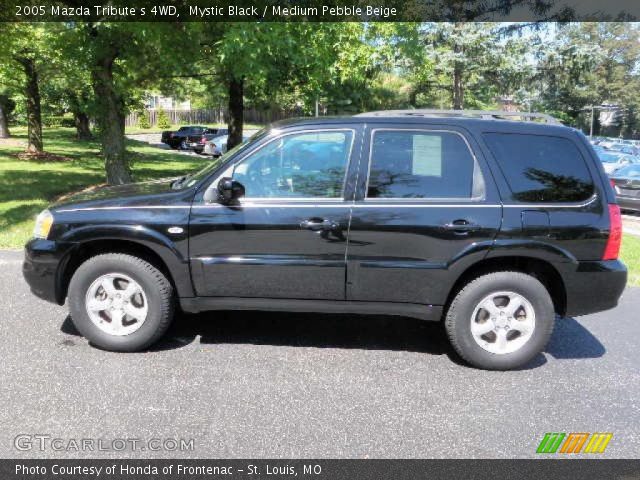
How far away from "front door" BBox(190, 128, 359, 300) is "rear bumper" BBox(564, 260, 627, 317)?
5.50 ft

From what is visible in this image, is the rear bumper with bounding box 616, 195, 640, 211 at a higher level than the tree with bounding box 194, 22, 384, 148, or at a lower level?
lower

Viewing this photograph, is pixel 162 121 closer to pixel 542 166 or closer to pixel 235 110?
pixel 235 110

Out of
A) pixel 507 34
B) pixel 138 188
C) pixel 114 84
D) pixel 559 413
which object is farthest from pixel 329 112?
pixel 559 413

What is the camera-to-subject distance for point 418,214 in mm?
3945

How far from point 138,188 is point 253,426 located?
2257 millimetres

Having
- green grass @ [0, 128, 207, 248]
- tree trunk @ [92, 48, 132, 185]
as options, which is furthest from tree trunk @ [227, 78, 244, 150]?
tree trunk @ [92, 48, 132, 185]

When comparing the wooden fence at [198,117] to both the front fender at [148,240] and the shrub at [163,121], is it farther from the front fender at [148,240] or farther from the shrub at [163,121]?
the front fender at [148,240]

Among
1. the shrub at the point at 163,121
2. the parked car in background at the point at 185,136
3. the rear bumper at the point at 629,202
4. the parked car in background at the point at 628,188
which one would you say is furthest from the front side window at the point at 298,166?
the shrub at the point at 163,121

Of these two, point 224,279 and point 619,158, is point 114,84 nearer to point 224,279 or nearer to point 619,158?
point 224,279

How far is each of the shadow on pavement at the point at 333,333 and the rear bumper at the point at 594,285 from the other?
0.57 m

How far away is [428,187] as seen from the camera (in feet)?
13.2

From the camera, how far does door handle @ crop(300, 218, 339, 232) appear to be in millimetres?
3965

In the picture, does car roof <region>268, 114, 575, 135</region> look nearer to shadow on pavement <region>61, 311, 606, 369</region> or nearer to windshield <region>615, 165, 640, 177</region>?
shadow on pavement <region>61, 311, 606, 369</region>

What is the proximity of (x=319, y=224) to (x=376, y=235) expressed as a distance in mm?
417
